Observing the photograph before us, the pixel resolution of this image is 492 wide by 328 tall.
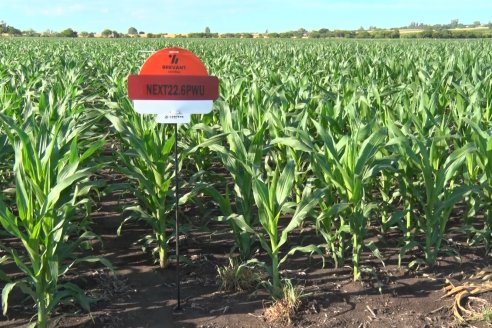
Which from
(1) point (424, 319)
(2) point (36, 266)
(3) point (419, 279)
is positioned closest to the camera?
(2) point (36, 266)

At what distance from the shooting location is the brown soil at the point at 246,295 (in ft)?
9.63

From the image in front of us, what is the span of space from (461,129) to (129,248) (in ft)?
9.97

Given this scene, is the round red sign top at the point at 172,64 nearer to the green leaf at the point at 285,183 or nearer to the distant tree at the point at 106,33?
the green leaf at the point at 285,183

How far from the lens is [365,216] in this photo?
3.29 metres

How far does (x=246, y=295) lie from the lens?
3.21 m

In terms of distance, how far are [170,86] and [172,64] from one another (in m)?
0.13

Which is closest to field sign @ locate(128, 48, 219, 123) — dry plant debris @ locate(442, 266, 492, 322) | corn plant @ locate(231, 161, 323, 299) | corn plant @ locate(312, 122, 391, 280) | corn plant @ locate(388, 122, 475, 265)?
corn plant @ locate(231, 161, 323, 299)

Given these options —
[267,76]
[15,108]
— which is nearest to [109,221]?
[15,108]

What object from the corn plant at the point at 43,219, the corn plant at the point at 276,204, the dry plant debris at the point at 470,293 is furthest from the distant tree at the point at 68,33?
the dry plant debris at the point at 470,293

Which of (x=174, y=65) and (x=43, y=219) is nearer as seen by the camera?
(x=43, y=219)

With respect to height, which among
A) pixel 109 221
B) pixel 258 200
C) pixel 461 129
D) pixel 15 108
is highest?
pixel 15 108

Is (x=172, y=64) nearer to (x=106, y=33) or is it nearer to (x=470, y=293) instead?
(x=470, y=293)

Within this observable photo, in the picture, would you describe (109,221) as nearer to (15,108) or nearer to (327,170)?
(15,108)

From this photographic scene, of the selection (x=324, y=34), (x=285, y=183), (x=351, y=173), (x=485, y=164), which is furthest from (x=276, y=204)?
(x=324, y=34)
